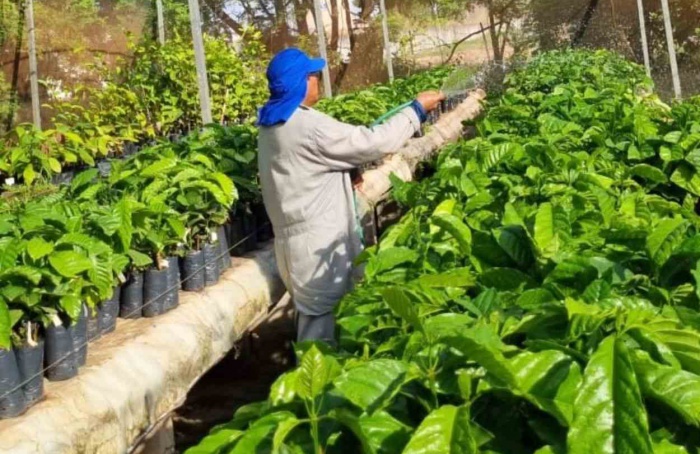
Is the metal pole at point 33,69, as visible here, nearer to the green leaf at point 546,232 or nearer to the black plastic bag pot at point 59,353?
the black plastic bag pot at point 59,353

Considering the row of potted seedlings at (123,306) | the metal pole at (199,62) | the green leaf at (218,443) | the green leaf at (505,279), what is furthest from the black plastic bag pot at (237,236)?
the green leaf at (218,443)

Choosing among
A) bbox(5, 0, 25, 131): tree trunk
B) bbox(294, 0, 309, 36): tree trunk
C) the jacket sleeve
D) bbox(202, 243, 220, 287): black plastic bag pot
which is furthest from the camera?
bbox(294, 0, 309, 36): tree trunk

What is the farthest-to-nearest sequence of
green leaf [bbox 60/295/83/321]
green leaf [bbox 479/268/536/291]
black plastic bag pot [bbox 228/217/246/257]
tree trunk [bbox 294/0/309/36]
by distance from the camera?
tree trunk [bbox 294/0/309/36], black plastic bag pot [bbox 228/217/246/257], green leaf [bbox 60/295/83/321], green leaf [bbox 479/268/536/291]

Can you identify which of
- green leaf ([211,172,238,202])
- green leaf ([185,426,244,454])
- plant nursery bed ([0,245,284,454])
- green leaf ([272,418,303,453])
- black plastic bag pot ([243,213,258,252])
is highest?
green leaf ([211,172,238,202])

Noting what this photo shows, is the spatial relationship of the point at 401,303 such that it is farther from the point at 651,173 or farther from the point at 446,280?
the point at 651,173

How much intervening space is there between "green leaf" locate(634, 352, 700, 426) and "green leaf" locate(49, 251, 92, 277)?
2.35 meters

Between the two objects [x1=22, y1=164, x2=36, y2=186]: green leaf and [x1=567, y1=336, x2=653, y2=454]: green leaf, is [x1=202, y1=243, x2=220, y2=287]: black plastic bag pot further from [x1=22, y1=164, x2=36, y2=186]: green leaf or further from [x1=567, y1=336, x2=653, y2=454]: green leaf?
[x1=567, y1=336, x2=653, y2=454]: green leaf

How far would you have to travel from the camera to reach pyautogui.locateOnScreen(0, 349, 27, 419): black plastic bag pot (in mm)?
3004

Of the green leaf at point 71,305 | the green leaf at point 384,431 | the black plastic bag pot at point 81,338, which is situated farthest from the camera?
the black plastic bag pot at point 81,338

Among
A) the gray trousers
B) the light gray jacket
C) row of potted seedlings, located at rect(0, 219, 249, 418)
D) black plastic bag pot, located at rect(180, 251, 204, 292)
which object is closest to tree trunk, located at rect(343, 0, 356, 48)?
row of potted seedlings, located at rect(0, 219, 249, 418)

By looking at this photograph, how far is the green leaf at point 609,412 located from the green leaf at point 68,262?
2365 millimetres

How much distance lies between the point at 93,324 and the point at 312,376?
101 inches

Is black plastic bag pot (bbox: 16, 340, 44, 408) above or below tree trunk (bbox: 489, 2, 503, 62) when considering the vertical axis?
below

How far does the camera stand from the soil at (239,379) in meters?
4.71
